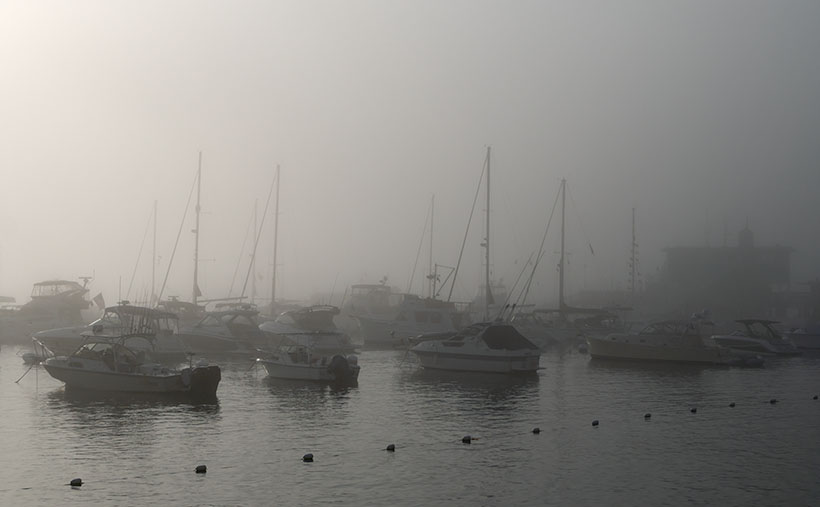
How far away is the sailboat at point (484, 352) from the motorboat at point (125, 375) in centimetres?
1854

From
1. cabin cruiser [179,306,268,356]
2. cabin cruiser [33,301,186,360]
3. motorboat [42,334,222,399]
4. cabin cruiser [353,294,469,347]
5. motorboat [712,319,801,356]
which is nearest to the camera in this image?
motorboat [42,334,222,399]

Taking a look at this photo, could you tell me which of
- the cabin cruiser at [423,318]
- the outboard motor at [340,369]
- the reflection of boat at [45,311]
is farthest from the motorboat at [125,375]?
the reflection of boat at [45,311]

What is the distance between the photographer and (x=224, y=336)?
76062 mm

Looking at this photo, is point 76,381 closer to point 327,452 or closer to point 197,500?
point 327,452

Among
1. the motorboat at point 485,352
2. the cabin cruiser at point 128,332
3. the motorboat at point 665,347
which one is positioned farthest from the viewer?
the motorboat at point 665,347

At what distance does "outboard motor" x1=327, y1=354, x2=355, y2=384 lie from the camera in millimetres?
→ 52250

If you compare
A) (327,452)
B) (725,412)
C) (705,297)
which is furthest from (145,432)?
(705,297)

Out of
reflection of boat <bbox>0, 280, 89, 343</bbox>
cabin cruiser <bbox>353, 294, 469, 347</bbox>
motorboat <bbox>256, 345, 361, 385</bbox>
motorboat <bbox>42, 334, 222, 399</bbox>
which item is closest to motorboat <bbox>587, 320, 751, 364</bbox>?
cabin cruiser <bbox>353, 294, 469, 347</bbox>

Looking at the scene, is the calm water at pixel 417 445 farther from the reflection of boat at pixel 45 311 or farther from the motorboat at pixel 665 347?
the reflection of boat at pixel 45 311

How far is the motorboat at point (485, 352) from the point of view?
57.9 meters

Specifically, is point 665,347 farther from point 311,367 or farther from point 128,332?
point 128,332

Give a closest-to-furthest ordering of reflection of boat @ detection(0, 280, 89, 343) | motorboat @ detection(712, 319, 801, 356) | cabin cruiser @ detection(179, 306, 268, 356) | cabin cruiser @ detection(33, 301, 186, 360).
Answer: cabin cruiser @ detection(33, 301, 186, 360)
cabin cruiser @ detection(179, 306, 268, 356)
motorboat @ detection(712, 319, 801, 356)
reflection of boat @ detection(0, 280, 89, 343)

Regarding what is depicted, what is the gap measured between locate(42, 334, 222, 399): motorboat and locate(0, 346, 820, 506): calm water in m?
1.12

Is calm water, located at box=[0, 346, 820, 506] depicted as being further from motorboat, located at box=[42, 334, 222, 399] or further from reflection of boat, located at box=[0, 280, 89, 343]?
reflection of boat, located at box=[0, 280, 89, 343]
